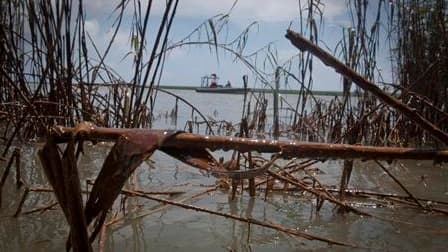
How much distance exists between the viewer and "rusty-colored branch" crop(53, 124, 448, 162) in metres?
0.92

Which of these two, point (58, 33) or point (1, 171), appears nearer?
point (58, 33)

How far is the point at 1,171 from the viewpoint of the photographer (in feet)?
8.36

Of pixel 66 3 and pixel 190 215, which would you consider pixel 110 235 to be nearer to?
pixel 190 215

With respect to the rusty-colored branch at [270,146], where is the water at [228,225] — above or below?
below

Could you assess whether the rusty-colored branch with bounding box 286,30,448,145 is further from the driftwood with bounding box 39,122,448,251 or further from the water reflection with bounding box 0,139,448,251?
the water reflection with bounding box 0,139,448,251

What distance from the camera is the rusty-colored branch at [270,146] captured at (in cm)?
92

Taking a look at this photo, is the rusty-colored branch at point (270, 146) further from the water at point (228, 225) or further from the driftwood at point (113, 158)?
the water at point (228, 225)

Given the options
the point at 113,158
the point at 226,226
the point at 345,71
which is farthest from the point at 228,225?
the point at 113,158

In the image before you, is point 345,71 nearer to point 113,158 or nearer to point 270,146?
point 270,146

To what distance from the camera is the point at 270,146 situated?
968 mm

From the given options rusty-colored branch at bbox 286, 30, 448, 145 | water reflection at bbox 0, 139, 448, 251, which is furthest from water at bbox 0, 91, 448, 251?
rusty-colored branch at bbox 286, 30, 448, 145

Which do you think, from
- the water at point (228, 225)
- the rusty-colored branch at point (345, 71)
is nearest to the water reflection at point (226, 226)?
the water at point (228, 225)

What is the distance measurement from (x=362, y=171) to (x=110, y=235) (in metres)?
2.38

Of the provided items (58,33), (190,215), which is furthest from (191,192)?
(58,33)
